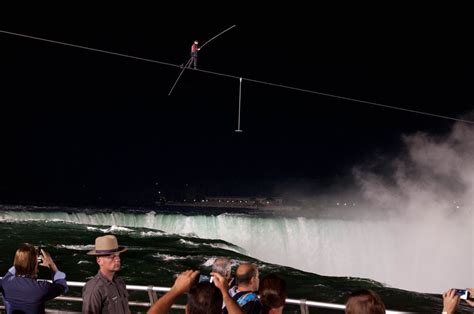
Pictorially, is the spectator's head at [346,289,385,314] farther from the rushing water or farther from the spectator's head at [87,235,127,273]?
the rushing water

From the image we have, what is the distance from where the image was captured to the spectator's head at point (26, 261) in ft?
14.0

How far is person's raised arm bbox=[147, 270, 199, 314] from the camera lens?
2.91 metres

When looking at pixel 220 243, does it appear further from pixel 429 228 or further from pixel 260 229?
pixel 429 228

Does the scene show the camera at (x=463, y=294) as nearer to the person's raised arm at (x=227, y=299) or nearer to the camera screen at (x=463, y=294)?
the camera screen at (x=463, y=294)

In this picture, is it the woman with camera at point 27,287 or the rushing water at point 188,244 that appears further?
the rushing water at point 188,244

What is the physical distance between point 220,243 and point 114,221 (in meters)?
13.1

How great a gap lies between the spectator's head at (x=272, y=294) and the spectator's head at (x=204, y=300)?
1.92 feet

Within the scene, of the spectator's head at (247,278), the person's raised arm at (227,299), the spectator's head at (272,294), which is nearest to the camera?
the person's raised arm at (227,299)

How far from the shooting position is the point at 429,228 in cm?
5300

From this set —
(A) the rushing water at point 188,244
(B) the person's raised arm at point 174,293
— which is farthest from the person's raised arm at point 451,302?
(A) the rushing water at point 188,244

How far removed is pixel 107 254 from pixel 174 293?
1.36 m

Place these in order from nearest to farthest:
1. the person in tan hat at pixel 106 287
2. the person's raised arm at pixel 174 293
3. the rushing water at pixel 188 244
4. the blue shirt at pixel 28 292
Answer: the person's raised arm at pixel 174 293
the person in tan hat at pixel 106 287
the blue shirt at pixel 28 292
the rushing water at pixel 188 244

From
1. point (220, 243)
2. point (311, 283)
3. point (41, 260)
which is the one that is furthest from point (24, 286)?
point (220, 243)

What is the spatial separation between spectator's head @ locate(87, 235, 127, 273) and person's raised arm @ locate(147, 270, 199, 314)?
4.04 feet
